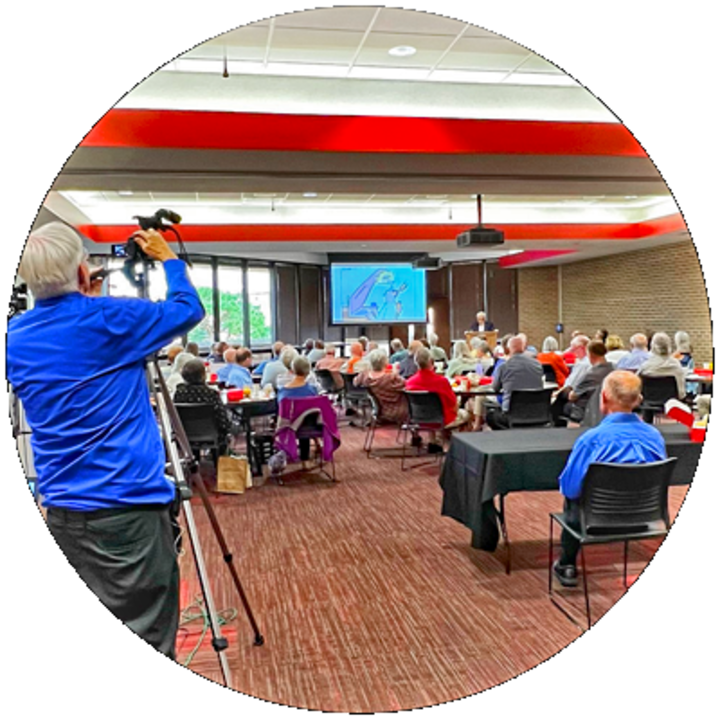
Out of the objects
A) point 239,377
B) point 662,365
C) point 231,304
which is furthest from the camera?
point 231,304

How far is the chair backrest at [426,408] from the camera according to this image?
6062mm

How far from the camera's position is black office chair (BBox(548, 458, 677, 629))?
2.92 metres

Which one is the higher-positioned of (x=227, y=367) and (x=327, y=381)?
(x=227, y=367)

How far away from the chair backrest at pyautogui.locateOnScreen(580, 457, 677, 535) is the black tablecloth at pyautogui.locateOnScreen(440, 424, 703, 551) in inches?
12.7

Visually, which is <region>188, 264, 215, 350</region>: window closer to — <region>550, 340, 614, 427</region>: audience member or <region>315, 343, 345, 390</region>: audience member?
<region>315, 343, 345, 390</region>: audience member

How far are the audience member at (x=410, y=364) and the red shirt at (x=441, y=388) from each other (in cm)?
179

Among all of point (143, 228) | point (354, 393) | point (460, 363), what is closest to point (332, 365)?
point (354, 393)

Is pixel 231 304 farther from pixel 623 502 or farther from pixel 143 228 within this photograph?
pixel 143 228

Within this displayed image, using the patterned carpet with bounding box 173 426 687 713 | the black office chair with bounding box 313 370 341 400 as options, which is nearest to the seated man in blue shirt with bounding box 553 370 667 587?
the patterned carpet with bounding box 173 426 687 713

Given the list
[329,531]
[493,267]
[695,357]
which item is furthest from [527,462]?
[493,267]

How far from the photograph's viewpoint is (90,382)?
161 centimetres

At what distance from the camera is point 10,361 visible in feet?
5.24

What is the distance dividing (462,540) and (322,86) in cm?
317

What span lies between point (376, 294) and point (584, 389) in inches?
270
